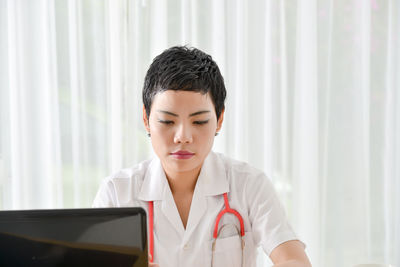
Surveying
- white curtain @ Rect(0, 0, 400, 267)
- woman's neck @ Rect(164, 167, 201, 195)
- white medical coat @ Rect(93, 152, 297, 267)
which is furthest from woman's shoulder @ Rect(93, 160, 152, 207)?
white curtain @ Rect(0, 0, 400, 267)

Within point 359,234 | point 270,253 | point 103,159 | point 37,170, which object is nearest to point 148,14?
point 103,159

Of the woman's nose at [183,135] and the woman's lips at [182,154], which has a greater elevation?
the woman's nose at [183,135]

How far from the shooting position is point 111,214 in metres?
0.76

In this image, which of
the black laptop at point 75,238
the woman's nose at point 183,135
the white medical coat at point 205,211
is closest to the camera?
the black laptop at point 75,238

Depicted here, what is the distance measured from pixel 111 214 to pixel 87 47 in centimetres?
162

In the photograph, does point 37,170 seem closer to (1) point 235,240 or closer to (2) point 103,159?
(2) point 103,159

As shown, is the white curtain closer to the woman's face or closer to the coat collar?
the coat collar

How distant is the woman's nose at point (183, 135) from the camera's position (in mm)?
1228

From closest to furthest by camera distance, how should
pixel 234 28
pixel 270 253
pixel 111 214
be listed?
pixel 111 214
pixel 270 253
pixel 234 28

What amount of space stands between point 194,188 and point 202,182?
0.04 m

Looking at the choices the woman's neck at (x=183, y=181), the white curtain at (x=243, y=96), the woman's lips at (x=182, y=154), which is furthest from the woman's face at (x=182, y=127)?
the white curtain at (x=243, y=96)

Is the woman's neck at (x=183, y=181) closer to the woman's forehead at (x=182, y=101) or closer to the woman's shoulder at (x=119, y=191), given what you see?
the woman's shoulder at (x=119, y=191)

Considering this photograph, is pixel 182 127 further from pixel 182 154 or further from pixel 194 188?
pixel 194 188

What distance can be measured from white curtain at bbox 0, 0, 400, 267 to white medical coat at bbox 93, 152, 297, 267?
0.80 meters
